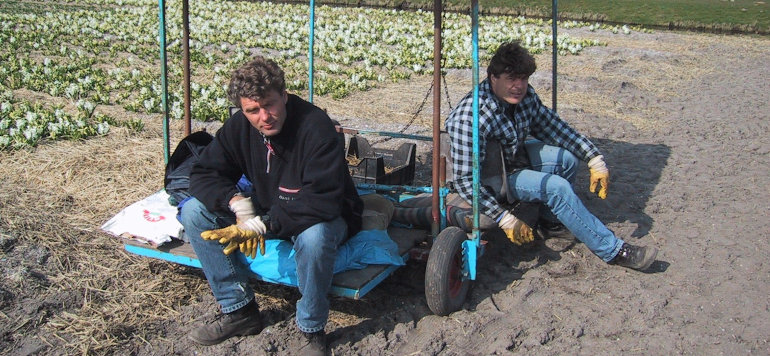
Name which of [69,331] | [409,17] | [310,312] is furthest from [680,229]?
[409,17]

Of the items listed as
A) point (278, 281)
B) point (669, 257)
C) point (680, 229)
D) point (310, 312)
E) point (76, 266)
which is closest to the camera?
point (310, 312)

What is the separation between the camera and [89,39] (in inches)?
533

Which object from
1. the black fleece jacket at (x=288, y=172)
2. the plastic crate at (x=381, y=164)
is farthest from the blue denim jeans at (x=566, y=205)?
the black fleece jacket at (x=288, y=172)

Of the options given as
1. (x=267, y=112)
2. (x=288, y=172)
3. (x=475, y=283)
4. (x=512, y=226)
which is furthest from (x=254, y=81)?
(x=475, y=283)

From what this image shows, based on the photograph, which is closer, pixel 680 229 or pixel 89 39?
pixel 680 229

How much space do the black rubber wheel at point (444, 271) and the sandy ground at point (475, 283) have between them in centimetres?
11

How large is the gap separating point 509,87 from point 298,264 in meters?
1.79

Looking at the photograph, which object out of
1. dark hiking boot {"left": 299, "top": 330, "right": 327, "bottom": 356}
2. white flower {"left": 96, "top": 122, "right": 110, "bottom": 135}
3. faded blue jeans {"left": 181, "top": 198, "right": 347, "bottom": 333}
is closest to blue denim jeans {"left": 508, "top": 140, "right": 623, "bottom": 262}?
faded blue jeans {"left": 181, "top": 198, "right": 347, "bottom": 333}

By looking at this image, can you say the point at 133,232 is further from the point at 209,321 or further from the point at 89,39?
the point at 89,39

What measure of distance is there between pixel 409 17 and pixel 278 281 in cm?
1667

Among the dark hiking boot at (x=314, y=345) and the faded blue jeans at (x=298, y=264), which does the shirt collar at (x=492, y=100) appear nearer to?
the faded blue jeans at (x=298, y=264)

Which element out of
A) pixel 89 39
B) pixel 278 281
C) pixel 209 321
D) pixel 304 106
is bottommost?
pixel 209 321

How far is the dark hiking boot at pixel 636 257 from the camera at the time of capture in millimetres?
4473

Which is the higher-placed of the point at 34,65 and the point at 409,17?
the point at 409,17
